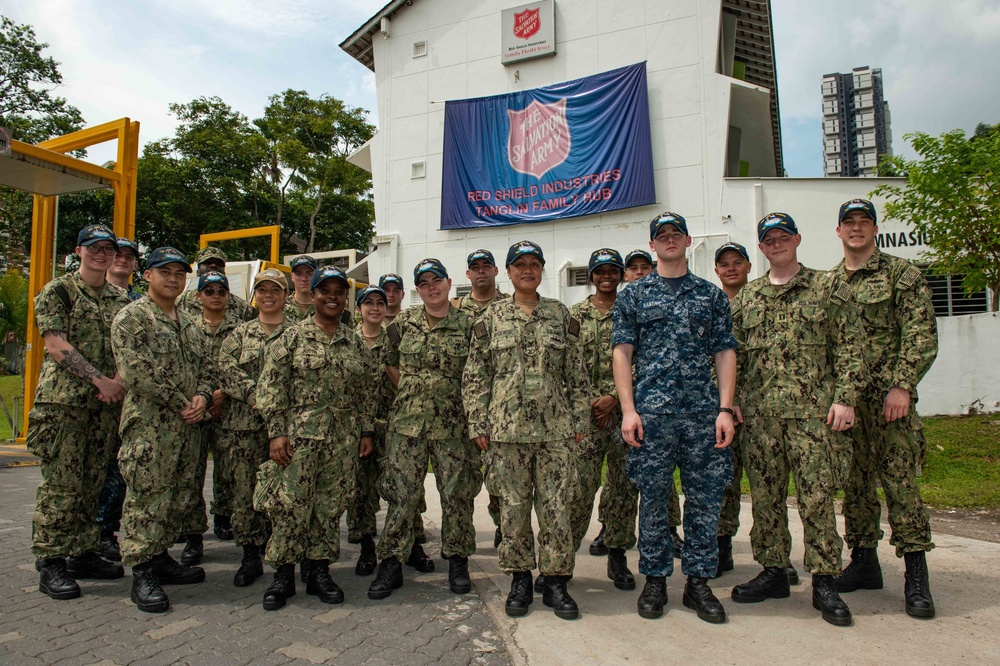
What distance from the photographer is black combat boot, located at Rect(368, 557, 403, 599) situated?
12.5 ft

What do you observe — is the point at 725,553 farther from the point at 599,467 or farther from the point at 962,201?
the point at 962,201

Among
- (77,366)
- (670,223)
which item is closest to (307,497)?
(77,366)

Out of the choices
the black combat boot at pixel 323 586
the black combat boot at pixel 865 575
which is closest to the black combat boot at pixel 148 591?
the black combat boot at pixel 323 586

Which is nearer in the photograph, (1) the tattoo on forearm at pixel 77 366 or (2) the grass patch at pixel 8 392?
(1) the tattoo on forearm at pixel 77 366

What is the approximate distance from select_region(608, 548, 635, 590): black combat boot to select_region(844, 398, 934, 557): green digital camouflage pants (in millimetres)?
1342

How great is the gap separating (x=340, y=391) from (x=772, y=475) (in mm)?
2606

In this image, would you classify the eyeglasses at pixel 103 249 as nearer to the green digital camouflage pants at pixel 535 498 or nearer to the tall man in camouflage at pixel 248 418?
the tall man in camouflage at pixel 248 418

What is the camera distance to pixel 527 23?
15359 millimetres

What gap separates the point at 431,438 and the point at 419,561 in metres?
1.01

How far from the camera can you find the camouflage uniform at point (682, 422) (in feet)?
11.6

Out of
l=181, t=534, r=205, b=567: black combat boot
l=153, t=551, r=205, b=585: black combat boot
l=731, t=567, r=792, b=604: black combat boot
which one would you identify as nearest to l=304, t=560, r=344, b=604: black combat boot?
l=153, t=551, r=205, b=585: black combat boot

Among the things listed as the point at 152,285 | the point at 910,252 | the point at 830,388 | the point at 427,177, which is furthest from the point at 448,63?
the point at 830,388

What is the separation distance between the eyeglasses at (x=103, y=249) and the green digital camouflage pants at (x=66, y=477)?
104 cm

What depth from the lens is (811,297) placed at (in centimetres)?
370
